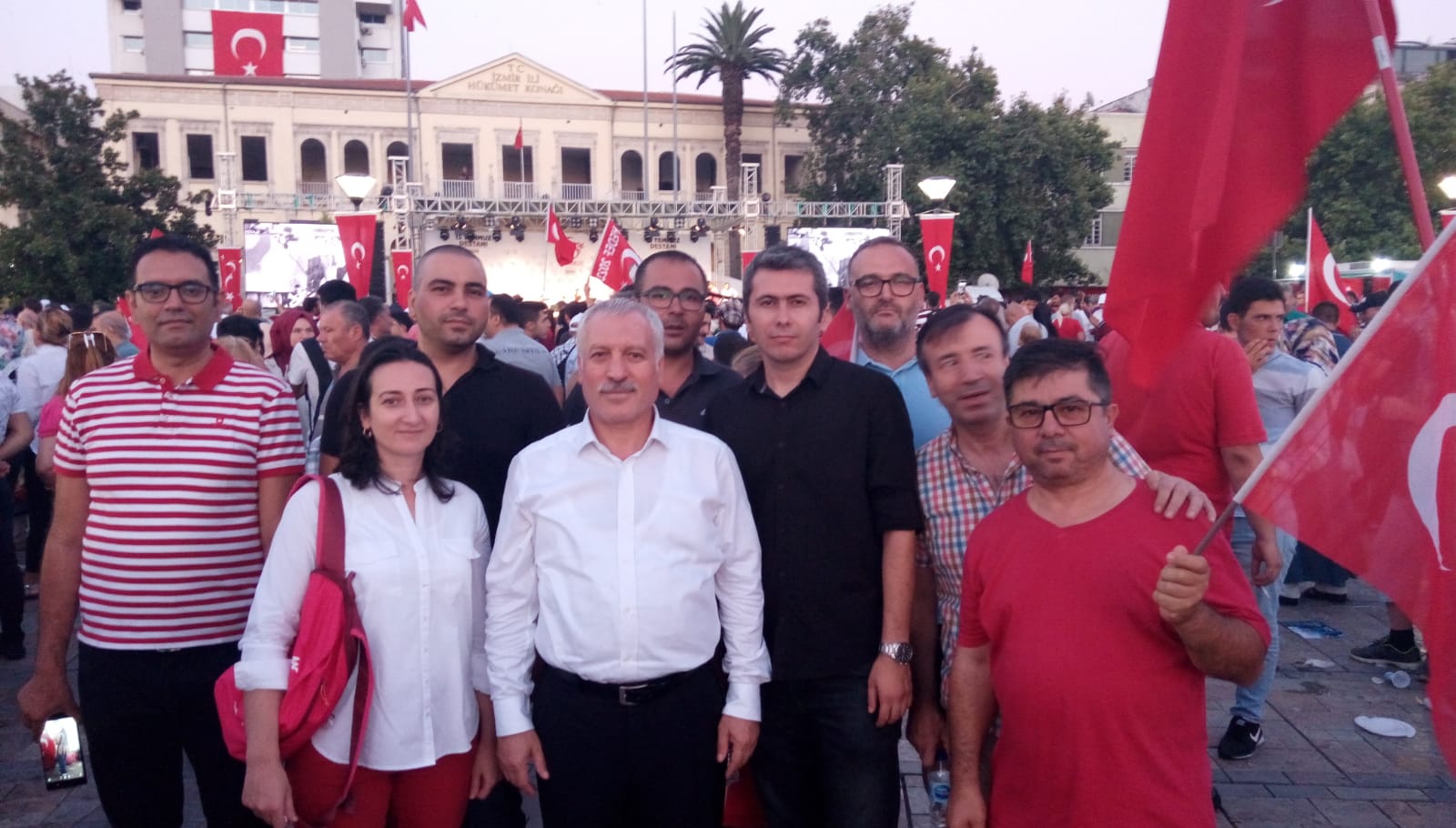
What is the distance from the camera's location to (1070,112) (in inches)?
1364

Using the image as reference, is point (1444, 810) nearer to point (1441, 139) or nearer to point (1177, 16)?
point (1177, 16)

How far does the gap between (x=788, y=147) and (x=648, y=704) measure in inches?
1721

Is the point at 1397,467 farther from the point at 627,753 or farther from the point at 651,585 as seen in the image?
the point at 627,753

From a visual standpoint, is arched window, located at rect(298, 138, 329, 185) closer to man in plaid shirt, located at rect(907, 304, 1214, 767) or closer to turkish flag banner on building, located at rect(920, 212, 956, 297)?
turkish flag banner on building, located at rect(920, 212, 956, 297)

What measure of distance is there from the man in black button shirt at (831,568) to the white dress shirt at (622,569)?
0.15 meters

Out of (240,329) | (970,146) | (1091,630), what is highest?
(970,146)

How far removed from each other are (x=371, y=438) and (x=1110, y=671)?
6.15 ft

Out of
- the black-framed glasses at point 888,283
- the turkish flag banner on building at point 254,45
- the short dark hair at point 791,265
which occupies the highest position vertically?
the turkish flag banner on building at point 254,45

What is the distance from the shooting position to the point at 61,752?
117 inches

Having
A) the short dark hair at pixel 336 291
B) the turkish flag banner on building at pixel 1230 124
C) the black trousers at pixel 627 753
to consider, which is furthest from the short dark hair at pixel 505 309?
the turkish flag banner on building at pixel 1230 124

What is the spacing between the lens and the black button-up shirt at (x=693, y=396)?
352 cm

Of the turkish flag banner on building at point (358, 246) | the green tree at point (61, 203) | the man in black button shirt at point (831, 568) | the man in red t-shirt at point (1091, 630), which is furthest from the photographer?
the green tree at point (61, 203)

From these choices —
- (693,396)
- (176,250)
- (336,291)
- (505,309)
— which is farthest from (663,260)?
(336,291)

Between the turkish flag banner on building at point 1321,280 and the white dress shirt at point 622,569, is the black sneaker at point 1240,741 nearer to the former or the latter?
the white dress shirt at point 622,569
